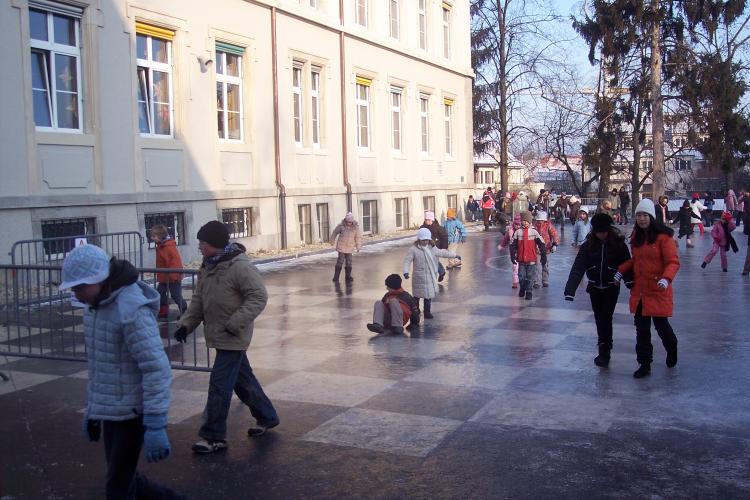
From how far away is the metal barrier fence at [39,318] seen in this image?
360 inches

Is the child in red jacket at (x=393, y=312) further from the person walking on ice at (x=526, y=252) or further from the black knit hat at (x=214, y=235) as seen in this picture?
the black knit hat at (x=214, y=235)

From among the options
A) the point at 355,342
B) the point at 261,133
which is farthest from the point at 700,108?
the point at 355,342

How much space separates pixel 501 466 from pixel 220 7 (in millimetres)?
18324

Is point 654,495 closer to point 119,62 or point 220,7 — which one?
point 119,62

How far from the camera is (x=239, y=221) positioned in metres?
22.6

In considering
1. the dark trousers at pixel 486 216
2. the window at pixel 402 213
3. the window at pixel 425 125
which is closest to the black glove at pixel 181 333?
the window at pixel 402 213

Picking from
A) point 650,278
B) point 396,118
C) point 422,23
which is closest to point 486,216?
point 396,118

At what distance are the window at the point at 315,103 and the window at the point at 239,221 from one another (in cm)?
452

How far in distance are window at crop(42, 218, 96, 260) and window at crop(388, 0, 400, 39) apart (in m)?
17.7

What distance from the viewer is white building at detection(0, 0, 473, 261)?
16.3m

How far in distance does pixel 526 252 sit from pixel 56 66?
10.1m

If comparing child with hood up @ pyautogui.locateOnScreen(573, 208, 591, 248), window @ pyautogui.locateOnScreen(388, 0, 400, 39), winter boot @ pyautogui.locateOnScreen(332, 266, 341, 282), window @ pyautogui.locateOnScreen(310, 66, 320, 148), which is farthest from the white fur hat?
window @ pyautogui.locateOnScreen(388, 0, 400, 39)

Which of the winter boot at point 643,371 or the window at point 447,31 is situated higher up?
the window at point 447,31

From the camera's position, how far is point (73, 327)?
368 inches
